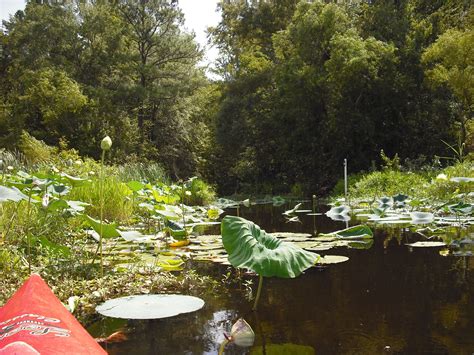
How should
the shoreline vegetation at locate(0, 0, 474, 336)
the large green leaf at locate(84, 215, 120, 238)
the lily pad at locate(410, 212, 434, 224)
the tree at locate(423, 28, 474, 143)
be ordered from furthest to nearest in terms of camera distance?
the shoreline vegetation at locate(0, 0, 474, 336)
the tree at locate(423, 28, 474, 143)
the lily pad at locate(410, 212, 434, 224)
the large green leaf at locate(84, 215, 120, 238)

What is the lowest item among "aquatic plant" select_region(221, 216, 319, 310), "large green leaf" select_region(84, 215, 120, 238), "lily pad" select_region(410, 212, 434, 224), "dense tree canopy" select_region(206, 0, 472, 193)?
"lily pad" select_region(410, 212, 434, 224)

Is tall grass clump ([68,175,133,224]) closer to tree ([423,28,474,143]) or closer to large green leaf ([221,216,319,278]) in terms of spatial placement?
large green leaf ([221,216,319,278])

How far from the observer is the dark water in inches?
59.1

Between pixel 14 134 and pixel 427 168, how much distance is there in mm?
11831

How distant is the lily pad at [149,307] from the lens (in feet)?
5.68

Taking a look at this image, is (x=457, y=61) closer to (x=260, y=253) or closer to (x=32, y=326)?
(x=260, y=253)

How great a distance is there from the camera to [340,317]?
177 cm

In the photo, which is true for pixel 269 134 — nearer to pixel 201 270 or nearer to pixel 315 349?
pixel 201 270

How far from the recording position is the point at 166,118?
16281 millimetres

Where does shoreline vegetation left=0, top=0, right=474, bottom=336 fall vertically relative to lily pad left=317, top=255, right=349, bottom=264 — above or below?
above

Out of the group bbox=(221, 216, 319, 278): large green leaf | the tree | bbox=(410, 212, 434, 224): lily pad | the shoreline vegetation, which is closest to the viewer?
bbox=(221, 216, 319, 278): large green leaf

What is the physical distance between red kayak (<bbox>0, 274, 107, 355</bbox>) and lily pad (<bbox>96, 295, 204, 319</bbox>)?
1.73ft

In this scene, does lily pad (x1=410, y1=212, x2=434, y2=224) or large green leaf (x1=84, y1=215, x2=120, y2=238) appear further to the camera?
lily pad (x1=410, y1=212, x2=434, y2=224)

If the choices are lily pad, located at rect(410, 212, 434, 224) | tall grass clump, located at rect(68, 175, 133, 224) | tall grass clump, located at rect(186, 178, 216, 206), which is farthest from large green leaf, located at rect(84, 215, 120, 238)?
tall grass clump, located at rect(186, 178, 216, 206)
